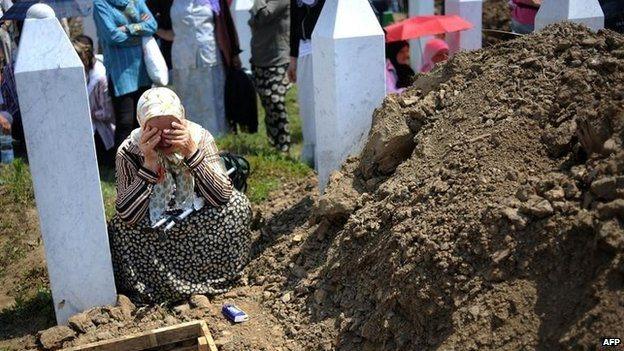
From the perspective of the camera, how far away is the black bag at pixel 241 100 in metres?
8.98

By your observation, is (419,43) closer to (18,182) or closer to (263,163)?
(263,163)

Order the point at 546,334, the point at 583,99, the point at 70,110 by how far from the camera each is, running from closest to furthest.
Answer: the point at 546,334 → the point at 583,99 → the point at 70,110

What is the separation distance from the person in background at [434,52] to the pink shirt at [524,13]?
2.53ft

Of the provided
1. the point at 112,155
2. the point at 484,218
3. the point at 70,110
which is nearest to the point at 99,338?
the point at 70,110

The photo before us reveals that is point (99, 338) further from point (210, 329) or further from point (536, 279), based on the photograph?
point (536, 279)

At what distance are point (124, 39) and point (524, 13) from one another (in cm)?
391

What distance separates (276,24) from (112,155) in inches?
82.1

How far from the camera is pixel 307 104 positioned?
322 inches

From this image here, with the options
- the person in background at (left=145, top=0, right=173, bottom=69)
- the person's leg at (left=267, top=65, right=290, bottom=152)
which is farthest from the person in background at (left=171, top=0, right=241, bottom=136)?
the person's leg at (left=267, top=65, right=290, bottom=152)

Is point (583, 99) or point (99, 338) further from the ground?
point (583, 99)

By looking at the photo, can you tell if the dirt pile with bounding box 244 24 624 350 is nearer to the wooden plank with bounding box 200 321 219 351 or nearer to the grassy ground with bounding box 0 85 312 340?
the wooden plank with bounding box 200 321 219 351

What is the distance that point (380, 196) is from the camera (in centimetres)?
514

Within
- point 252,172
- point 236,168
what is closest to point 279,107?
point 252,172

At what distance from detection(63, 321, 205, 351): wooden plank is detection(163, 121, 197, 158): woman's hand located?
3.38 ft
